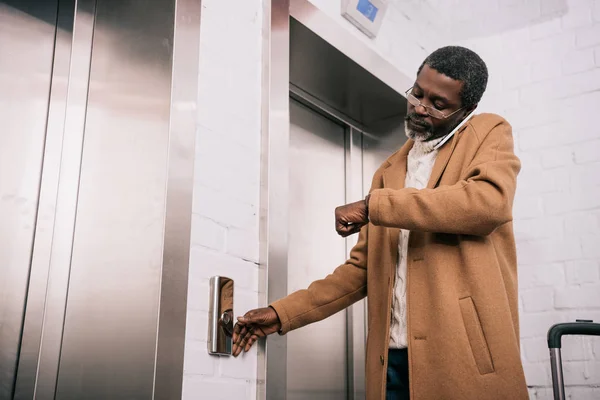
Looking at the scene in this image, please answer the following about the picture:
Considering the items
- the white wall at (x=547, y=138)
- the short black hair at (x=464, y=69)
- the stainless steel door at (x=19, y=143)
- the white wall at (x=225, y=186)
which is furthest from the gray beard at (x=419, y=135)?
the stainless steel door at (x=19, y=143)

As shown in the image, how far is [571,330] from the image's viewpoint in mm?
2107

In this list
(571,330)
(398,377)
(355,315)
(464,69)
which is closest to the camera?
(398,377)

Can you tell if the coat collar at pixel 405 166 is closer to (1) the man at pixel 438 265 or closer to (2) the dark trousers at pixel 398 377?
(1) the man at pixel 438 265

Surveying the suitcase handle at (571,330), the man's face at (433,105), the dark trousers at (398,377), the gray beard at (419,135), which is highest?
the man's face at (433,105)

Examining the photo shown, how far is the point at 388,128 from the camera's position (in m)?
2.79

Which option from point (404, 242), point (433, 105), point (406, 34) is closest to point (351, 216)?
point (404, 242)

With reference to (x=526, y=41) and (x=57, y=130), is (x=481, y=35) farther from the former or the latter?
(x=57, y=130)

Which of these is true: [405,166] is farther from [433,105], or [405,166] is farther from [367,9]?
[367,9]

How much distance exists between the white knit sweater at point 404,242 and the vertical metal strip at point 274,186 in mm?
316

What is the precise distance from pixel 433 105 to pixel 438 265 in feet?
1.55

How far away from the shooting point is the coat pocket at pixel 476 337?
150 centimetres

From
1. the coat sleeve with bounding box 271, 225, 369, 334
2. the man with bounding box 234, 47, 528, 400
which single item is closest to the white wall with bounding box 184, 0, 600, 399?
the coat sleeve with bounding box 271, 225, 369, 334

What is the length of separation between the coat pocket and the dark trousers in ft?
0.58

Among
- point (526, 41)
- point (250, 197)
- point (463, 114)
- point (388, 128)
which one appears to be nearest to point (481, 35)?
point (526, 41)
